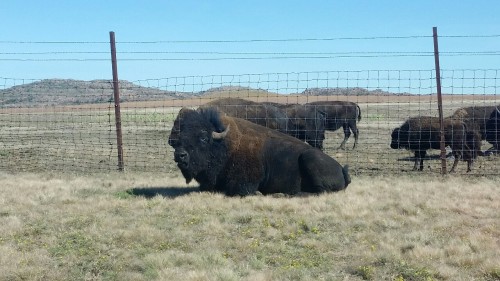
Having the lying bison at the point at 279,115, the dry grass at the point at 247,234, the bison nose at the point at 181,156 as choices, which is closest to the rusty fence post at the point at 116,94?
the lying bison at the point at 279,115

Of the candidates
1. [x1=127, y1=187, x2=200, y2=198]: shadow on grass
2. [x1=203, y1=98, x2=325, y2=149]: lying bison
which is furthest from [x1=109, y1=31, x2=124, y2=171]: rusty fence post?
[x1=127, y1=187, x2=200, y2=198]: shadow on grass

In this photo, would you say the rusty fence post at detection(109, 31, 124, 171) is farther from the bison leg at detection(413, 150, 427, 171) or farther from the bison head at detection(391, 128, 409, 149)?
the bison head at detection(391, 128, 409, 149)

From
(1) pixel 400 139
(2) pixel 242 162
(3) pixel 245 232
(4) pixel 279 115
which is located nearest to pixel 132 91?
(4) pixel 279 115

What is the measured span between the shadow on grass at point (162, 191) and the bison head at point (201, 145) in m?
0.46

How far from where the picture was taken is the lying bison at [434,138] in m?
15.6

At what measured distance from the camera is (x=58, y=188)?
1190 centimetres

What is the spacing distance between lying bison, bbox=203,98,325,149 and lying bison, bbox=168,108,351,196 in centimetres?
431

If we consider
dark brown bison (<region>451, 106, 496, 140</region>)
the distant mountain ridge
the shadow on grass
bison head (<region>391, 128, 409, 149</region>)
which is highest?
the distant mountain ridge

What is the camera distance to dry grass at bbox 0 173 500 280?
20.6 feet

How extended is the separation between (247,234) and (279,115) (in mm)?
10680

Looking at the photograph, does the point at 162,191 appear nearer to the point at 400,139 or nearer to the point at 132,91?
the point at 400,139

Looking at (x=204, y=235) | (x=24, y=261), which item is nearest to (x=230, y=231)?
(x=204, y=235)

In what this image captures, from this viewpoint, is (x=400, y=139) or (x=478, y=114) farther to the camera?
(x=478, y=114)

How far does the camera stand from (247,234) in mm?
7977
